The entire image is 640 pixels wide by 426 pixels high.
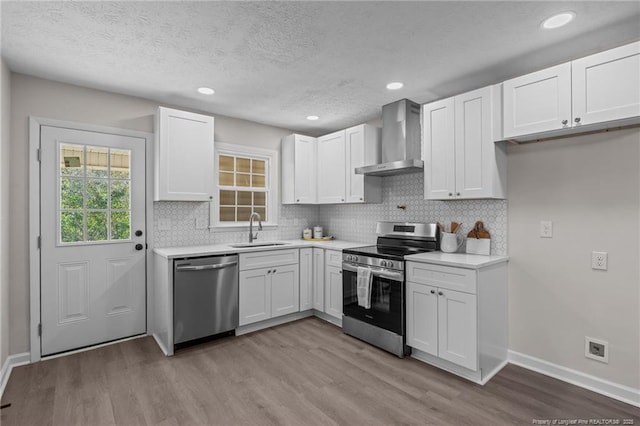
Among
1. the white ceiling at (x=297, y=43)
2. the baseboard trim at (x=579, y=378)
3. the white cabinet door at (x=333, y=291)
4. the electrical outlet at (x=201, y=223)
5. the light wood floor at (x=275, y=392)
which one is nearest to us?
the white ceiling at (x=297, y=43)

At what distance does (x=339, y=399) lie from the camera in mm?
2244

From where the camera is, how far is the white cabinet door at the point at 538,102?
7.30 ft

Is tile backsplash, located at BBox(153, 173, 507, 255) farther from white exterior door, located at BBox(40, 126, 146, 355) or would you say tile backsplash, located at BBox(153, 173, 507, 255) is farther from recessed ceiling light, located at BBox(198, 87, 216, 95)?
recessed ceiling light, located at BBox(198, 87, 216, 95)

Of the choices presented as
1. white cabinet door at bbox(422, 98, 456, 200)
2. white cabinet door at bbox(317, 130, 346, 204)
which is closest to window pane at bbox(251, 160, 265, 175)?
white cabinet door at bbox(317, 130, 346, 204)

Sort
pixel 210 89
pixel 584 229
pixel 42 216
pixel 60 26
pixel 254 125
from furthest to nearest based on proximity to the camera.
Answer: pixel 254 125, pixel 210 89, pixel 42 216, pixel 584 229, pixel 60 26

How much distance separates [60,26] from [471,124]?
309 centimetres

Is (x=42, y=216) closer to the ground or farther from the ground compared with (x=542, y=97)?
closer to the ground

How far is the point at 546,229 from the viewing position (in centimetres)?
259

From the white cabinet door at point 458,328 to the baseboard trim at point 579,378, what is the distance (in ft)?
2.09

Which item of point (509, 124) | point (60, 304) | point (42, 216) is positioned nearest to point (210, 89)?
point (42, 216)

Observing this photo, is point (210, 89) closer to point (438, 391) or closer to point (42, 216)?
point (42, 216)

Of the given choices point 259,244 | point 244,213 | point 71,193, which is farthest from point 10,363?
point 244,213

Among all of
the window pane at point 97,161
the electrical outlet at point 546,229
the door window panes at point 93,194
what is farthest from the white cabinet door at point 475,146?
the window pane at point 97,161

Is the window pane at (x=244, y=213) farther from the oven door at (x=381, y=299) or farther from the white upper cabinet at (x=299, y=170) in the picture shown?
the oven door at (x=381, y=299)
